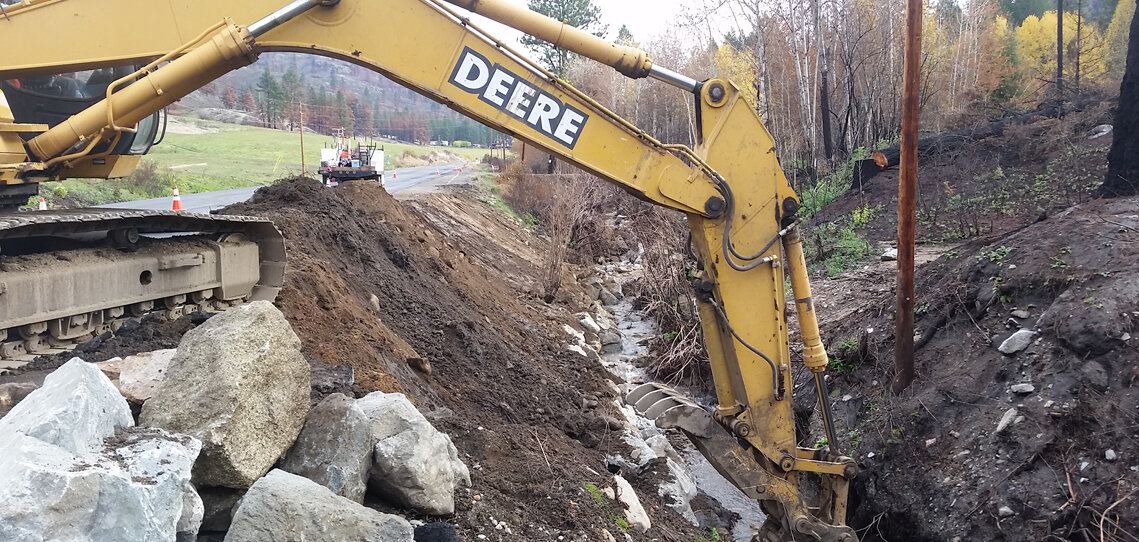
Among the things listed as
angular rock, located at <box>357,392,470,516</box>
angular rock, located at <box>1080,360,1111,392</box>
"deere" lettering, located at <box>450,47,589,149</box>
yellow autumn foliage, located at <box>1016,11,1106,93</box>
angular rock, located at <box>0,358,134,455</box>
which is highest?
yellow autumn foliage, located at <box>1016,11,1106,93</box>

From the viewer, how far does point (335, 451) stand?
12.7ft

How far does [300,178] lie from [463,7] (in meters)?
6.97

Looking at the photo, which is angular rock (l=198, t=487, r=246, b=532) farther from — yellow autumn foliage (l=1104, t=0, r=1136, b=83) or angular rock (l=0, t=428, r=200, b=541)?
yellow autumn foliage (l=1104, t=0, r=1136, b=83)

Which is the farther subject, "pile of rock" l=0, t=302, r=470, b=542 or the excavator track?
the excavator track

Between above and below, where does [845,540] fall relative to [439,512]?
below

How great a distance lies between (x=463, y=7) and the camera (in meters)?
4.82

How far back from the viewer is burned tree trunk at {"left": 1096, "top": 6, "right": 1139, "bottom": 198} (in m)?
8.18

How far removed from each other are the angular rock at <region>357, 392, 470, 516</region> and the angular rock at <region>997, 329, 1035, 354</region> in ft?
16.0

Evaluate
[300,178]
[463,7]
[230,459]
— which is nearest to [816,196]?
[300,178]

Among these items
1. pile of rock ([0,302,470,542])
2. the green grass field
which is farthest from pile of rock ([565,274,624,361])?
the green grass field

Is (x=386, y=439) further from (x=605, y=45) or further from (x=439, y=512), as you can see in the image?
(x=605, y=45)

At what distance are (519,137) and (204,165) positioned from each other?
33.2 m

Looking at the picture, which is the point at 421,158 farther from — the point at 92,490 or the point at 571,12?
the point at 92,490

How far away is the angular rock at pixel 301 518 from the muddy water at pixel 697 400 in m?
3.70
